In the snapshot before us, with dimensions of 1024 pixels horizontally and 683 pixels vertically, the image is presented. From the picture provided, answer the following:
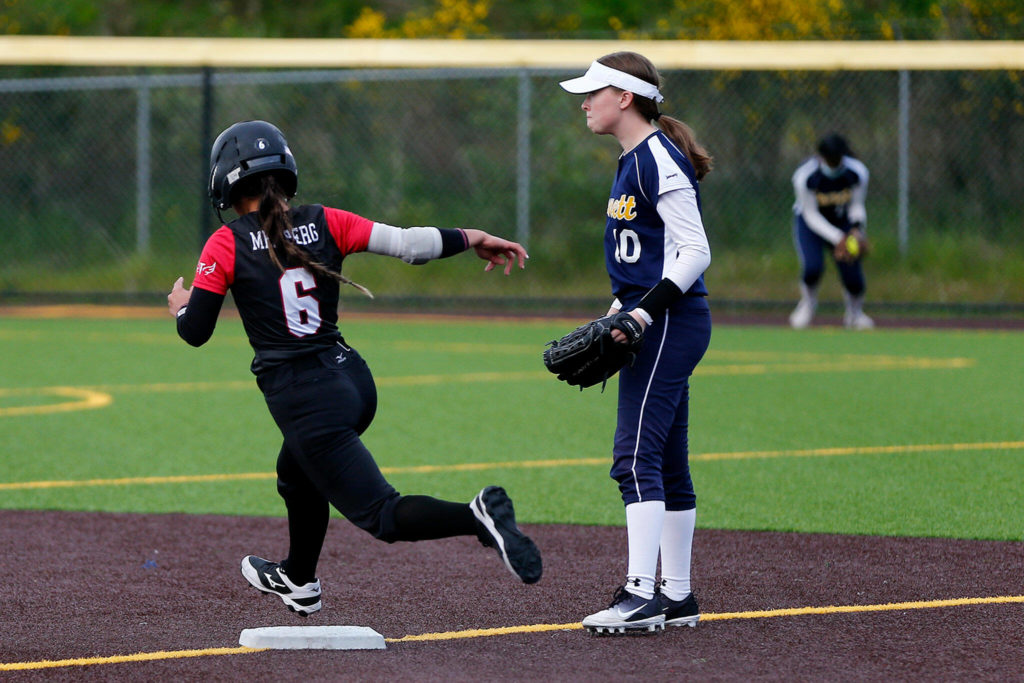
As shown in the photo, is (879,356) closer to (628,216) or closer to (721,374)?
(721,374)

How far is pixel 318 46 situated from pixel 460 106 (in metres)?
2.14

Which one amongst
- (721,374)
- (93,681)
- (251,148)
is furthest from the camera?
(721,374)

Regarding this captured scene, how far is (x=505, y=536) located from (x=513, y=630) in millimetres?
717

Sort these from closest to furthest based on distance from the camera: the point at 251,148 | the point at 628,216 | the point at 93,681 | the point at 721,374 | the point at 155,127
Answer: the point at 93,681, the point at 251,148, the point at 628,216, the point at 721,374, the point at 155,127

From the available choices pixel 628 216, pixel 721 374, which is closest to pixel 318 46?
pixel 721 374

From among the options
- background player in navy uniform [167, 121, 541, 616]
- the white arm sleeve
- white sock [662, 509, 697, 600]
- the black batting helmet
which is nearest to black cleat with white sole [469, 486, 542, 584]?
background player in navy uniform [167, 121, 541, 616]

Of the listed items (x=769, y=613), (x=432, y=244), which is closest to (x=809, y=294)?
(x=769, y=613)

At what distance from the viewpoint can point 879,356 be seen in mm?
13773

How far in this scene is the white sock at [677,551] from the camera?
17.2ft

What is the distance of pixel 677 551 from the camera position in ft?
17.4

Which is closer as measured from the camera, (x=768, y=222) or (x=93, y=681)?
A: (x=93, y=681)

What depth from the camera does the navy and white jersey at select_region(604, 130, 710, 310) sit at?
16.3 feet

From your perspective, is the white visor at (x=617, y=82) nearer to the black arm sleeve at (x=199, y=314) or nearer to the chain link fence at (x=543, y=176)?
the black arm sleeve at (x=199, y=314)

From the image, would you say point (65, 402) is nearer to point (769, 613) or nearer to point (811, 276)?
point (769, 613)
